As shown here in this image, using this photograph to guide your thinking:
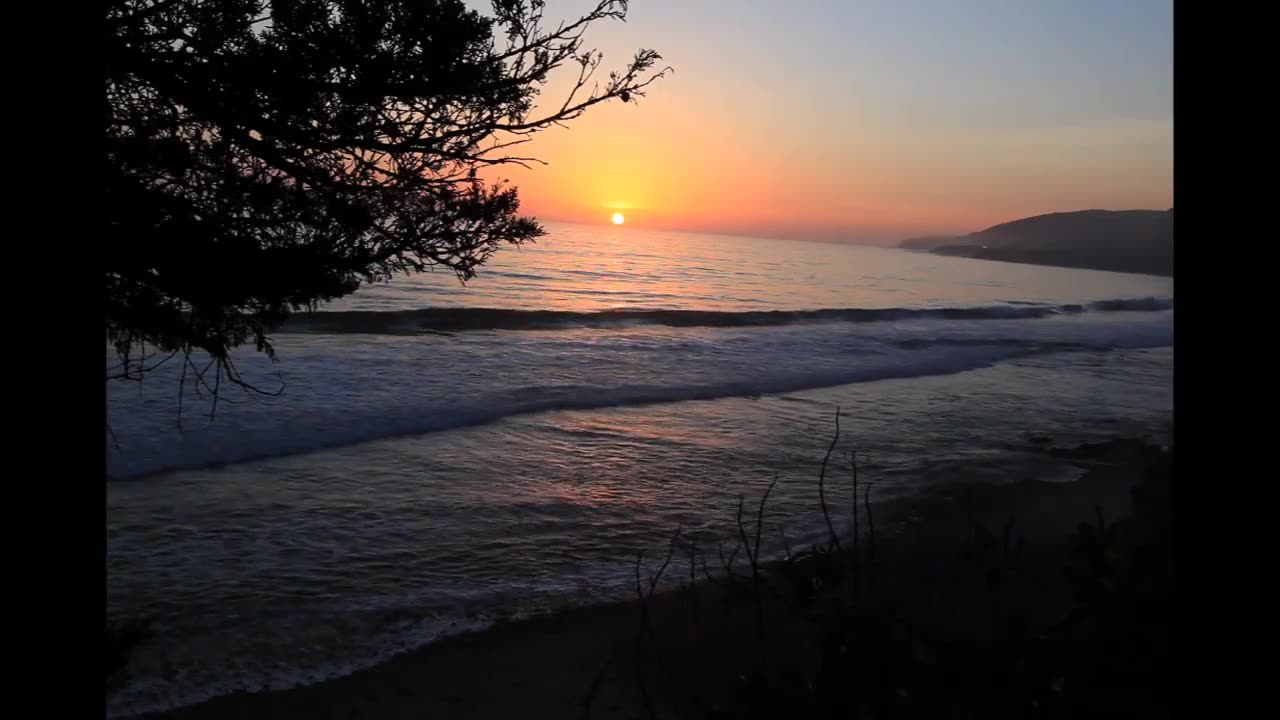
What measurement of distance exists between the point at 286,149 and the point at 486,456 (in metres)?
4.95

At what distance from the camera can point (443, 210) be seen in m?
4.80

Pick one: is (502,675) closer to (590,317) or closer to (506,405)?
(506,405)

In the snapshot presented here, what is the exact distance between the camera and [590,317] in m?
22.9

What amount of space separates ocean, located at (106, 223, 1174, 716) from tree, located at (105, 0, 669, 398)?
166 cm

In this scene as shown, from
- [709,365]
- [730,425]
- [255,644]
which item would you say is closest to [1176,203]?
[255,644]

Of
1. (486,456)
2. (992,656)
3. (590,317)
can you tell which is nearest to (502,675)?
(992,656)

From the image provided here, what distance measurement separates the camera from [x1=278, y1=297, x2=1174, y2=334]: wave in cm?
1867

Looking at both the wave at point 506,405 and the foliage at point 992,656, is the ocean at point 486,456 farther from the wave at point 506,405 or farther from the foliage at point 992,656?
the foliage at point 992,656

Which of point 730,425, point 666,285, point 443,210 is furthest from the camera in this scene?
point 666,285

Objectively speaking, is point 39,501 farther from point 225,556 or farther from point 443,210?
point 225,556

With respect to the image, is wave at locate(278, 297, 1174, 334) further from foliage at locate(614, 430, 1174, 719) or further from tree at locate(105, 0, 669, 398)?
foliage at locate(614, 430, 1174, 719)

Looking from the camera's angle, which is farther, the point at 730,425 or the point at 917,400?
the point at 917,400

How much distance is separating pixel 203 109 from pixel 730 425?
769 centimetres

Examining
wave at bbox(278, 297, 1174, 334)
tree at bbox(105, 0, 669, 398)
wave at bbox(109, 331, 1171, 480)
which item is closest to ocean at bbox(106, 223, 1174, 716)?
wave at bbox(109, 331, 1171, 480)
